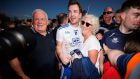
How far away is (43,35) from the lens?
443 cm

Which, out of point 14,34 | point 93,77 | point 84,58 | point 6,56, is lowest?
point 93,77

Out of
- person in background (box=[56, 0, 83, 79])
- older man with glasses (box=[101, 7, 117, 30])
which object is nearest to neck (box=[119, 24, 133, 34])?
person in background (box=[56, 0, 83, 79])

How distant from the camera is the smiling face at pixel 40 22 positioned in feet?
14.4

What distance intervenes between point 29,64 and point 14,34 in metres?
2.60

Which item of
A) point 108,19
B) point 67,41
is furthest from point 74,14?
point 108,19

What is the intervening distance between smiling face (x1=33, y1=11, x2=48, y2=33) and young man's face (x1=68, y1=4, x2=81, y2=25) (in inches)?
20.6

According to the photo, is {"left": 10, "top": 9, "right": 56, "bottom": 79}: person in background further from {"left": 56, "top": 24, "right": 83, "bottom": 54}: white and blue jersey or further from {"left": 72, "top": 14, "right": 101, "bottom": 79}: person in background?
{"left": 72, "top": 14, "right": 101, "bottom": 79}: person in background

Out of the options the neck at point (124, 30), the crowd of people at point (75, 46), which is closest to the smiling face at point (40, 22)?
the crowd of people at point (75, 46)

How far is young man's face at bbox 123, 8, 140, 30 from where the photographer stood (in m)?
3.25

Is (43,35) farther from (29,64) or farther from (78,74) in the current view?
(78,74)

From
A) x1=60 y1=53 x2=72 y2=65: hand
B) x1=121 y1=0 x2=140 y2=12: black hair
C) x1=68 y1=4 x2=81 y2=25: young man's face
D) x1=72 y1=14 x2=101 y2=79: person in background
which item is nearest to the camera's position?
x1=121 y1=0 x2=140 y2=12: black hair

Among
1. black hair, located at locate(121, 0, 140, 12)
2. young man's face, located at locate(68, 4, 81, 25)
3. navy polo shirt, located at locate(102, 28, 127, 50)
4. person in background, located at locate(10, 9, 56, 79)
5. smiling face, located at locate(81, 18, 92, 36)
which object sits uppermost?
black hair, located at locate(121, 0, 140, 12)

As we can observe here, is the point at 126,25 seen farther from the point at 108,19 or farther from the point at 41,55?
the point at 108,19

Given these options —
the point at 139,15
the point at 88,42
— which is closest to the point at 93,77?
the point at 88,42
